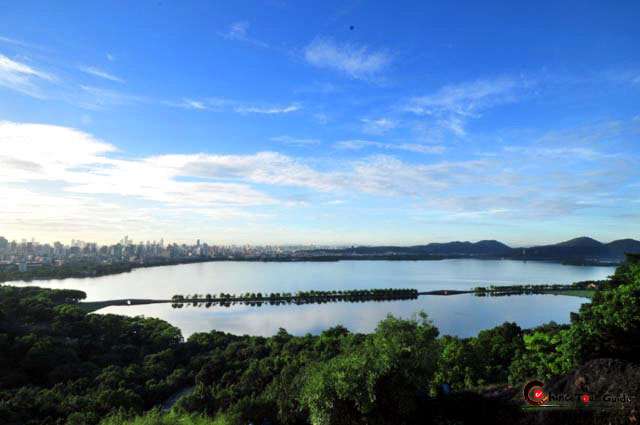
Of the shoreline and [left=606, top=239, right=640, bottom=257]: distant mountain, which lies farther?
[left=606, top=239, right=640, bottom=257]: distant mountain

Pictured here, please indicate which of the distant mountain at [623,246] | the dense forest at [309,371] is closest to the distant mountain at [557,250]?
the distant mountain at [623,246]

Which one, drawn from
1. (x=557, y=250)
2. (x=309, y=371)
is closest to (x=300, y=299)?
(x=309, y=371)

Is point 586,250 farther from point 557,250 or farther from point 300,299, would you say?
point 300,299

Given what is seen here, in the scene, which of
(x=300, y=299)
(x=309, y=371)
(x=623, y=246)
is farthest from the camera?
(x=623, y=246)

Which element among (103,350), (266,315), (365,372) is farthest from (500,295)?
(365,372)

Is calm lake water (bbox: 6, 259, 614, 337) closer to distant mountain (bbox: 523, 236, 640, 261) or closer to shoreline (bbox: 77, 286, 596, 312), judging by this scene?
shoreline (bbox: 77, 286, 596, 312)

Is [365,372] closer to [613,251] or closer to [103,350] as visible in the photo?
[103,350]

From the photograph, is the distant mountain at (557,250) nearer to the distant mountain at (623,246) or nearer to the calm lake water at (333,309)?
the distant mountain at (623,246)

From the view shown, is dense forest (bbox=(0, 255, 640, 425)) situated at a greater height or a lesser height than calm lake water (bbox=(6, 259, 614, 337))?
greater

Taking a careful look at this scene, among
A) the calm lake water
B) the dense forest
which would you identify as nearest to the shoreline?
the calm lake water
